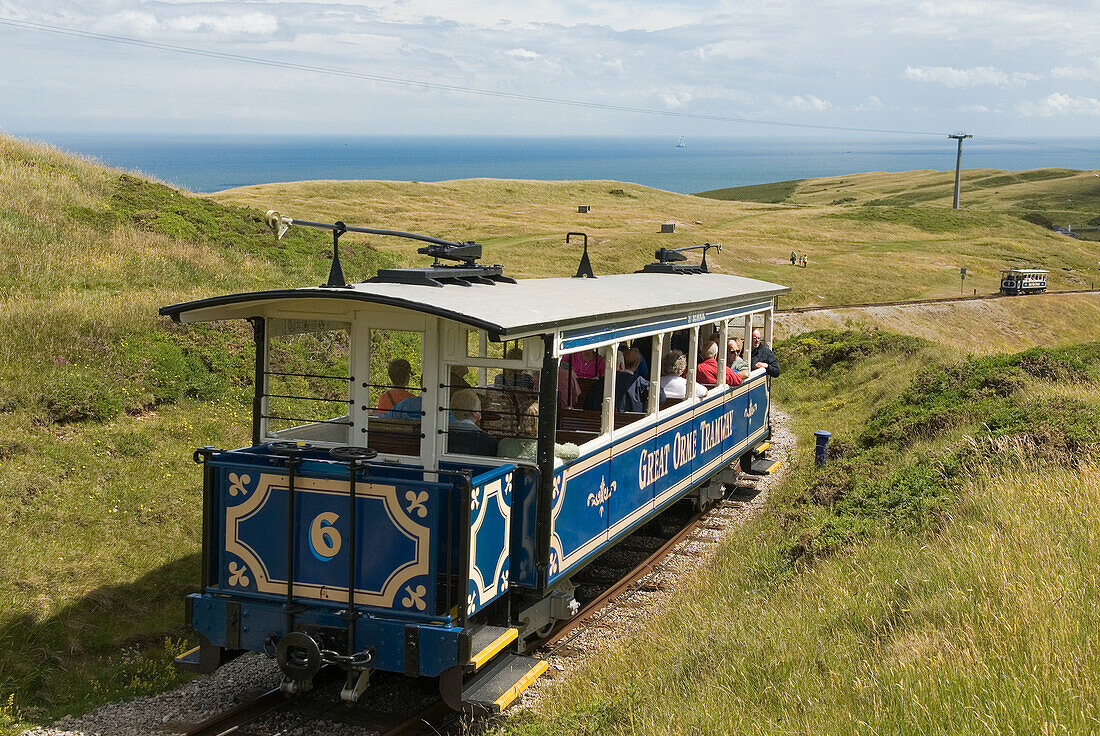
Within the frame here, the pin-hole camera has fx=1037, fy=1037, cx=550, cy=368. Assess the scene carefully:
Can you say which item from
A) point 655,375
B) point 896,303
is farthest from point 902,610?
point 896,303

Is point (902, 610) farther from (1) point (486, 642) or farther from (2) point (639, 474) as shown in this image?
(2) point (639, 474)

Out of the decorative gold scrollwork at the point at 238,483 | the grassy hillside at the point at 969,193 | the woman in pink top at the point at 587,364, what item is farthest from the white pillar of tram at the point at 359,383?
the grassy hillside at the point at 969,193

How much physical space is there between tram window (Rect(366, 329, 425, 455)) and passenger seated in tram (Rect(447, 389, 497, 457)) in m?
0.27

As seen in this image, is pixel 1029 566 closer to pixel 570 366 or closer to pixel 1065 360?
pixel 570 366

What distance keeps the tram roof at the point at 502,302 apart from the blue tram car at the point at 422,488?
0.08 feet

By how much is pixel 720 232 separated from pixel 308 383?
52806 millimetres

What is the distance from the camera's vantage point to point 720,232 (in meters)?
65.2

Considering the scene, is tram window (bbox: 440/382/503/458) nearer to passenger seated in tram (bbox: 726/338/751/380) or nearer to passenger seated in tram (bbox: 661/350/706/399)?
passenger seated in tram (bbox: 661/350/706/399)

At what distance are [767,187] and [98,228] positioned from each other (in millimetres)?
143799

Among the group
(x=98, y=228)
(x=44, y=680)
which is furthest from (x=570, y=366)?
(x=98, y=228)

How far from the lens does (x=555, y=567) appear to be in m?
8.29

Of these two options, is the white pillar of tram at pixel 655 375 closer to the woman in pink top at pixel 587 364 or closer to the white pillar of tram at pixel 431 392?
the woman in pink top at pixel 587 364

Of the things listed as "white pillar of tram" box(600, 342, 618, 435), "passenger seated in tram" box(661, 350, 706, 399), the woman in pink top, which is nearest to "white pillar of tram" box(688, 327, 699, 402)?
"passenger seated in tram" box(661, 350, 706, 399)

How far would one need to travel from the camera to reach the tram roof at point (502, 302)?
7.27 meters
